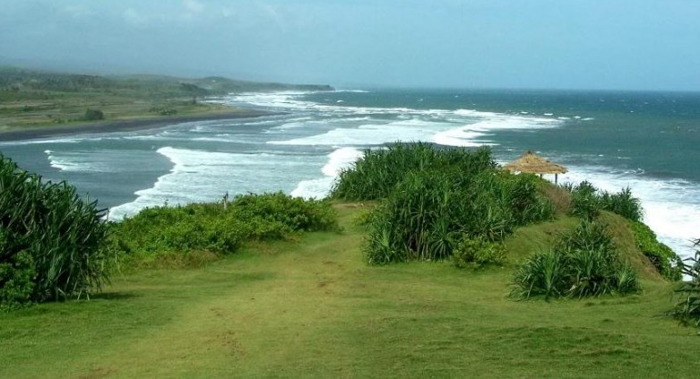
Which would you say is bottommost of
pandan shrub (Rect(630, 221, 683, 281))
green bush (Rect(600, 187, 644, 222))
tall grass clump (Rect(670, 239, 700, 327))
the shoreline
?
the shoreline

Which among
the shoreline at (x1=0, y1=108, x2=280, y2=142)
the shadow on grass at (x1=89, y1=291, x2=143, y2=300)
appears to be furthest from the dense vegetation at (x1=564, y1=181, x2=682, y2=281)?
the shoreline at (x1=0, y1=108, x2=280, y2=142)

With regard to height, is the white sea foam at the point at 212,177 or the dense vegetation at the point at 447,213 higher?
the dense vegetation at the point at 447,213

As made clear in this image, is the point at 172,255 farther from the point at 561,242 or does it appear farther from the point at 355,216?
the point at 561,242

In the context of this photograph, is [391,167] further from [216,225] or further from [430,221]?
[216,225]

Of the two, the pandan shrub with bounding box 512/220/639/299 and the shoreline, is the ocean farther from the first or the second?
the pandan shrub with bounding box 512/220/639/299

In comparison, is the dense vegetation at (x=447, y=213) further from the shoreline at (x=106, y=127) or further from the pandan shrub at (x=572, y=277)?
the shoreline at (x=106, y=127)

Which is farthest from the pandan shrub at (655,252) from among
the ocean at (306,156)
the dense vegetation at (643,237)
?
the ocean at (306,156)
